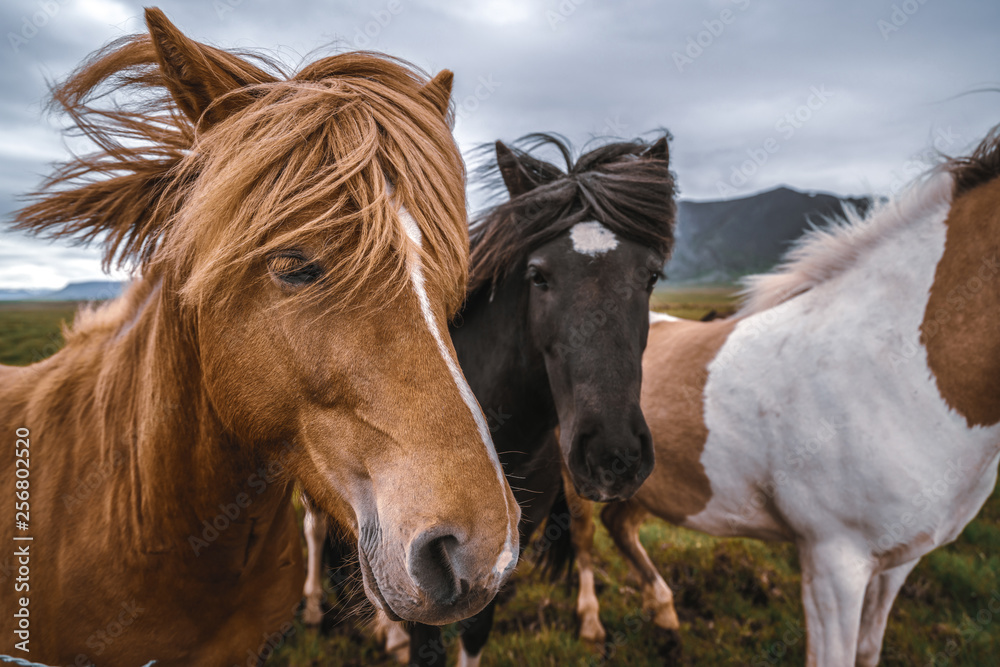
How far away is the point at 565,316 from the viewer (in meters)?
2.39

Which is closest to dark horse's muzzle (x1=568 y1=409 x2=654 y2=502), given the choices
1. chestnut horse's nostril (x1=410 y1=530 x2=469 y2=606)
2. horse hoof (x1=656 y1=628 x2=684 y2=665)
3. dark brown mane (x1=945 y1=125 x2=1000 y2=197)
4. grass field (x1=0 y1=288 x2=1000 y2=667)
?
chestnut horse's nostril (x1=410 y1=530 x2=469 y2=606)

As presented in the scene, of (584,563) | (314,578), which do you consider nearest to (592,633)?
(584,563)

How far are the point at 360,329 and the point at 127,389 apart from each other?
3.71 ft

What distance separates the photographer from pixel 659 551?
5.60 metres

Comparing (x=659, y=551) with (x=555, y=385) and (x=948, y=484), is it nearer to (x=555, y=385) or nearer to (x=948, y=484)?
(x=948, y=484)

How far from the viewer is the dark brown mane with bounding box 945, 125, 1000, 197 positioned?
2742mm

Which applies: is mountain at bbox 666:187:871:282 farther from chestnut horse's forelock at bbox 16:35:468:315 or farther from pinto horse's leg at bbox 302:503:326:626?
chestnut horse's forelock at bbox 16:35:468:315

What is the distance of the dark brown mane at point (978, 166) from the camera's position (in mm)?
2742

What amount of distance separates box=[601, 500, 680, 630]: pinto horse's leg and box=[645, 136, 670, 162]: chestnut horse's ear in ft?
9.42

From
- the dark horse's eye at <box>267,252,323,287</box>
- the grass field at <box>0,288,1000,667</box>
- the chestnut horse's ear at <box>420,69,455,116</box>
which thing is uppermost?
the chestnut horse's ear at <box>420,69,455,116</box>

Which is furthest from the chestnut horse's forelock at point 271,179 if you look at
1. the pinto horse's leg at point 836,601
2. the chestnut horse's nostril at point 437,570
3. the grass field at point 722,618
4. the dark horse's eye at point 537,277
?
the pinto horse's leg at point 836,601

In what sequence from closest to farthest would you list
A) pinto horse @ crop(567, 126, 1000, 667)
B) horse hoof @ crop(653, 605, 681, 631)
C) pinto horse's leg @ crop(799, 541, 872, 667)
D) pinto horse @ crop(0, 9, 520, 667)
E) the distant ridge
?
1. pinto horse @ crop(0, 9, 520, 667)
2. pinto horse @ crop(567, 126, 1000, 667)
3. pinto horse's leg @ crop(799, 541, 872, 667)
4. horse hoof @ crop(653, 605, 681, 631)
5. the distant ridge

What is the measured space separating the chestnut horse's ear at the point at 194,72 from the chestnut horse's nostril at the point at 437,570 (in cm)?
134

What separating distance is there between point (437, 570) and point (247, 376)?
0.71 meters
